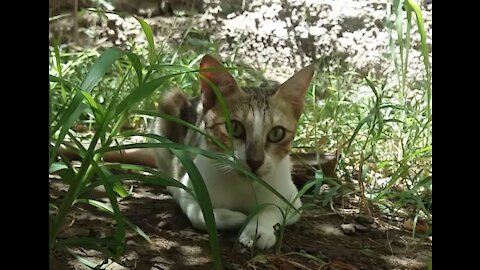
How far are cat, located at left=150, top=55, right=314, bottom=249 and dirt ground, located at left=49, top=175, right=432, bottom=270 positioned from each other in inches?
1.8

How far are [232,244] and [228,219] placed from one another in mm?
94

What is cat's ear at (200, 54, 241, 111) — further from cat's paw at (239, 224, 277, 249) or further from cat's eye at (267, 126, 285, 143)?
cat's paw at (239, 224, 277, 249)

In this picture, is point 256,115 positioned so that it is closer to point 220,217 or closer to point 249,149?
point 249,149

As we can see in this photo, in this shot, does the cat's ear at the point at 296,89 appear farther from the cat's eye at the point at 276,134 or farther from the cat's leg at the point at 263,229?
the cat's leg at the point at 263,229

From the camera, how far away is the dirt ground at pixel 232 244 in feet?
4.89

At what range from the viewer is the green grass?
1.34 meters

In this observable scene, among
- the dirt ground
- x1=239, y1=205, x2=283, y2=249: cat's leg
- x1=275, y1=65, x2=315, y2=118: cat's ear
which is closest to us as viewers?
the dirt ground

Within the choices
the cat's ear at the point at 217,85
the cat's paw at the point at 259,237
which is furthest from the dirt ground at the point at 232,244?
the cat's ear at the point at 217,85

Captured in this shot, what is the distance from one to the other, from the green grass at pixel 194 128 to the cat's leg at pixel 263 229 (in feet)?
0.12

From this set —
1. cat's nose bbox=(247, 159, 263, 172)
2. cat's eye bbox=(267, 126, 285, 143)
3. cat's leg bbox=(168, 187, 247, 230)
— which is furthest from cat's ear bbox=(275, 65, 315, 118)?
cat's leg bbox=(168, 187, 247, 230)

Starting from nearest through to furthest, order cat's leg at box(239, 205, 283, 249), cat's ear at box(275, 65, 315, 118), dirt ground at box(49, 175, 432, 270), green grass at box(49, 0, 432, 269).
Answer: green grass at box(49, 0, 432, 269), dirt ground at box(49, 175, 432, 270), cat's leg at box(239, 205, 283, 249), cat's ear at box(275, 65, 315, 118)

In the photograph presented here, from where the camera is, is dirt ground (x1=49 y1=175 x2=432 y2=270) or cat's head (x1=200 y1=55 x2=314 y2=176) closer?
dirt ground (x1=49 y1=175 x2=432 y2=270)

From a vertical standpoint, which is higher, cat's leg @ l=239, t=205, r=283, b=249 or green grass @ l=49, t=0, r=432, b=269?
green grass @ l=49, t=0, r=432, b=269

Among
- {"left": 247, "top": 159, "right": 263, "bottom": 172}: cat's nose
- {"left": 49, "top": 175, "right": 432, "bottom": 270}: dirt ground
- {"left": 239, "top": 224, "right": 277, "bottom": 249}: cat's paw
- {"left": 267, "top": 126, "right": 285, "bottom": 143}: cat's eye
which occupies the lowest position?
{"left": 49, "top": 175, "right": 432, "bottom": 270}: dirt ground
